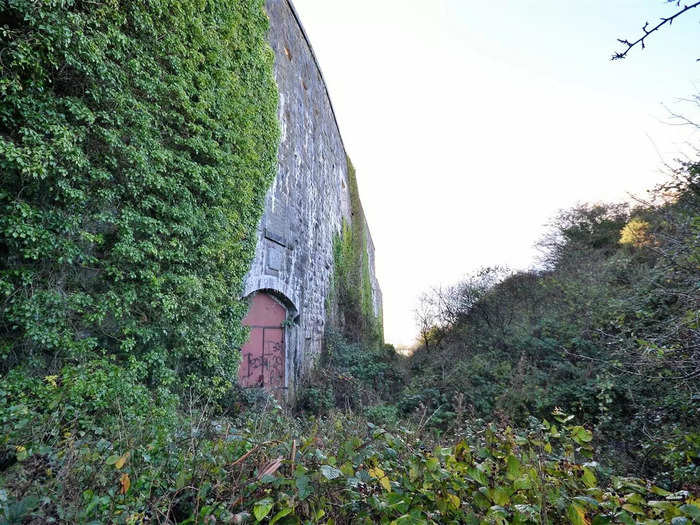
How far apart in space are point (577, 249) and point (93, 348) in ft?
36.5

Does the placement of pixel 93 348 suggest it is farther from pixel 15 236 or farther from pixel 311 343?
pixel 311 343

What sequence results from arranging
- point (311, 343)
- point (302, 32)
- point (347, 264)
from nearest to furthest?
1. point (311, 343)
2. point (302, 32)
3. point (347, 264)

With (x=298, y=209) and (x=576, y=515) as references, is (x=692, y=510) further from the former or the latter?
(x=298, y=209)

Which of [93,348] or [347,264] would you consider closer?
[93,348]

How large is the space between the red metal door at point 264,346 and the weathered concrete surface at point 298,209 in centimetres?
25

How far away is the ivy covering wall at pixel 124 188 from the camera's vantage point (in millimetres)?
2631

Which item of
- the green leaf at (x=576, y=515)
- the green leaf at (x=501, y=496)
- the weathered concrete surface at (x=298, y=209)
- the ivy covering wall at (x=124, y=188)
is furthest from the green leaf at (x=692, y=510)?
the weathered concrete surface at (x=298, y=209)

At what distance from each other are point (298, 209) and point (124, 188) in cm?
470

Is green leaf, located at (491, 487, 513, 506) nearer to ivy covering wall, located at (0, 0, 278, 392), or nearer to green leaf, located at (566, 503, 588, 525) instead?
green leaf, located at (566, 503, 588, 525)

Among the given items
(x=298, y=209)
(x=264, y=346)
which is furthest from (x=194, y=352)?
(x=298, y=209)

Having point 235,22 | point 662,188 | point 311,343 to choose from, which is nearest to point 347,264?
point 311,343

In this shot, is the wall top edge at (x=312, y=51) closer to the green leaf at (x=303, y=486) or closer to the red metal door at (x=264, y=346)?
the red metal door at (x=264, y=346)

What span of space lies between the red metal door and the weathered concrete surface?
0.25m

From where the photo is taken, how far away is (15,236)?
2543mm
